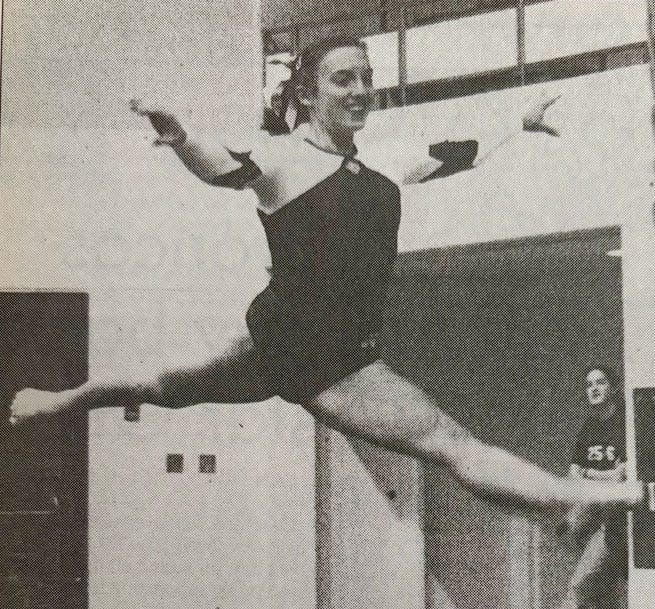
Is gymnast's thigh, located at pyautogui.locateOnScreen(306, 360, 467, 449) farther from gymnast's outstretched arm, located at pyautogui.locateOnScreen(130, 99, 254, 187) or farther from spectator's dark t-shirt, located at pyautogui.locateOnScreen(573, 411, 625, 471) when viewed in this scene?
gymnast's outstretched arm, located at pyautogui.locateOnScreen(130, 99, 254, 187)

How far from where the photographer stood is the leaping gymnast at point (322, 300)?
2209 millimetres

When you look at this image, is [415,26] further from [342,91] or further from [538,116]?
[538,116]

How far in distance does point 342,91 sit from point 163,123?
0.47 m

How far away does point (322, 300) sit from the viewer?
2.22 metres

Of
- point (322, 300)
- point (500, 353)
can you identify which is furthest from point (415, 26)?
point (500, 353)

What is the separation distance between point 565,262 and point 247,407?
0.88 m

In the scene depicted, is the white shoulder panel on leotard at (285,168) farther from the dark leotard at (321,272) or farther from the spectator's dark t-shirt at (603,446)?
the spectator's dark t-shirt at (603,446)

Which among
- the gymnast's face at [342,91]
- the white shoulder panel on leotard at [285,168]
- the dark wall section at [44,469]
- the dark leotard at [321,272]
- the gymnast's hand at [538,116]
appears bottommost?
the dark wall section at [44,469]

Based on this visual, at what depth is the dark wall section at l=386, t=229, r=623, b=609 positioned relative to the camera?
85.0 inches

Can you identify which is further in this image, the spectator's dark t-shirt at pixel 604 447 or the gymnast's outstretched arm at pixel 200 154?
the gymnast's outstretched arm at pixel 200 154

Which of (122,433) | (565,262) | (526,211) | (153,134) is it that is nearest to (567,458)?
(565,262)

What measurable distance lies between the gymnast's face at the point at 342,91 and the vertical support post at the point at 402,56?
0.25 ft

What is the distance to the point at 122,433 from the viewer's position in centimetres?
223

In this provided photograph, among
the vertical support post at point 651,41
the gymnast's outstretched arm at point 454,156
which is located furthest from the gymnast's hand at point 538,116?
the vertical support post at point 651,41
